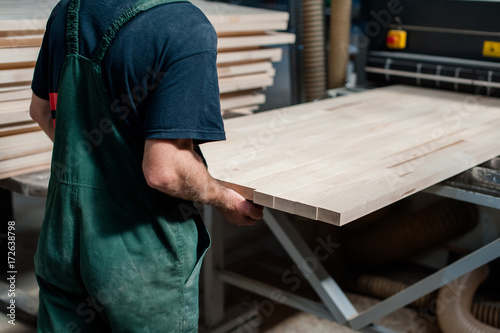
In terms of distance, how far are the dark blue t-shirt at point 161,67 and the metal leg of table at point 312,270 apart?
93 cm

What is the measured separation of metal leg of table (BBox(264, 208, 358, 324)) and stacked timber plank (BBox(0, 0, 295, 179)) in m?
0.65

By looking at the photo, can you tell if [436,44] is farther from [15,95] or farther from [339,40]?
[15,95]

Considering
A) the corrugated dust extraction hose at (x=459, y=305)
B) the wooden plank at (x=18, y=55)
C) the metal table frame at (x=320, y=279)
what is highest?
the wooden plank at (x=18, y=55)

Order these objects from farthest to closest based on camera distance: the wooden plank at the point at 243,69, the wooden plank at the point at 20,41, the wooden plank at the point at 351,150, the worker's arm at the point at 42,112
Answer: the wooden plank at the point at 243,69, the wooden plank at the point at 20,41, the worker's arm at the point at 42,112, the wooden plank at the point at 351,150

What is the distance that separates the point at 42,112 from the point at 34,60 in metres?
0.53

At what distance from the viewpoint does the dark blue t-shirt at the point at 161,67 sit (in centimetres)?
122

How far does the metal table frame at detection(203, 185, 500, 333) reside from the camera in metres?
1.89

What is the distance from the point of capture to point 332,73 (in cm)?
314

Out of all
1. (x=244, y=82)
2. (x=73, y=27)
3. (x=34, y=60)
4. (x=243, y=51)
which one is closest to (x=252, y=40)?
(x=243, y=51)

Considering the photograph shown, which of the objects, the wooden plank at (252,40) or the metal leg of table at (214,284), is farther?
the metal leg of table at (214,284)

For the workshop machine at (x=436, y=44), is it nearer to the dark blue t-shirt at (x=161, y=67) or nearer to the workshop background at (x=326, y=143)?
the workshop background at (x=326, y=143)

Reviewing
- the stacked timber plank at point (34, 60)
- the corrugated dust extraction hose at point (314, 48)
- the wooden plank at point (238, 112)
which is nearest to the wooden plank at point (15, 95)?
the stacked timber plank at point (34, 60)

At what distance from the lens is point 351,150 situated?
1.80 m

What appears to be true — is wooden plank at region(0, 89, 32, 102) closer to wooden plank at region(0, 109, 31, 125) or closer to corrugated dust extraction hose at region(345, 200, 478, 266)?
wooden plank at region(0, 109, 31, 125)
